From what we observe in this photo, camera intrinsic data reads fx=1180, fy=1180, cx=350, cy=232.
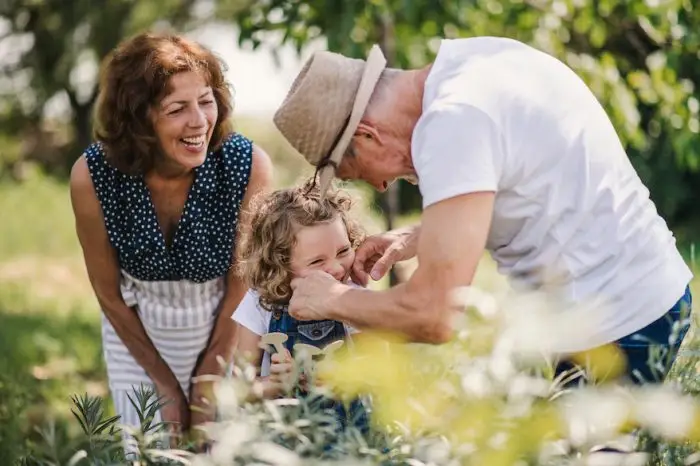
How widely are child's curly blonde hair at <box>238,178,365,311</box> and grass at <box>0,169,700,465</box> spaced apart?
0.80 feet

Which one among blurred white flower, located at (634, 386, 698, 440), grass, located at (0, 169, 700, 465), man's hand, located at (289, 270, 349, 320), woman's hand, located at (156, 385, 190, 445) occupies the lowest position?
grass, located at (0, 169, 700, 465)

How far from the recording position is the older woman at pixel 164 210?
369 centimetres

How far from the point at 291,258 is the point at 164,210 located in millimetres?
893

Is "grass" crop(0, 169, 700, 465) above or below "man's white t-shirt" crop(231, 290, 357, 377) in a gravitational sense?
below

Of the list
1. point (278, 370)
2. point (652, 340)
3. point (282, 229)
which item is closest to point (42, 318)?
point (282, 229)

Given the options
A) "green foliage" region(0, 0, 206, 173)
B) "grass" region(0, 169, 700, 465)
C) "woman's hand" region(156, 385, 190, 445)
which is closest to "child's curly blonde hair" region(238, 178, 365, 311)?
"grass" region(0, 169, 700, 465)

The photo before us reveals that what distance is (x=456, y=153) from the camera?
2344 millimetres

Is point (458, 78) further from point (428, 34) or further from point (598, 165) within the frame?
point (428, 34)

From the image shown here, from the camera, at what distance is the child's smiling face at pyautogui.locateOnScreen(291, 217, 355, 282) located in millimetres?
3152

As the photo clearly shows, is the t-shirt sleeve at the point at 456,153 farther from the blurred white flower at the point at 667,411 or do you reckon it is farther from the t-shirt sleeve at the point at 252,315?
the t-shirt sleeve at the point at 252,315

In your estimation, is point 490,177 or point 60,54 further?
point 60,54

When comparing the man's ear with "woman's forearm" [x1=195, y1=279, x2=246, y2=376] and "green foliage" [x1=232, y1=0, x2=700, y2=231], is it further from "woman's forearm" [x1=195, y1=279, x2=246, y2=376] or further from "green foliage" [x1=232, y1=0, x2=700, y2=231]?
"green foliage" [x1=232, y1=0, x2=700, y2=231]

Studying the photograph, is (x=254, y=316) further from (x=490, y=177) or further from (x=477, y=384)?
(x=477, y=384)

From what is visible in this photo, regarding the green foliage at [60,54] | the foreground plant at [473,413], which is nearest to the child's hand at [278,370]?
the foreground plant at [473,413]
